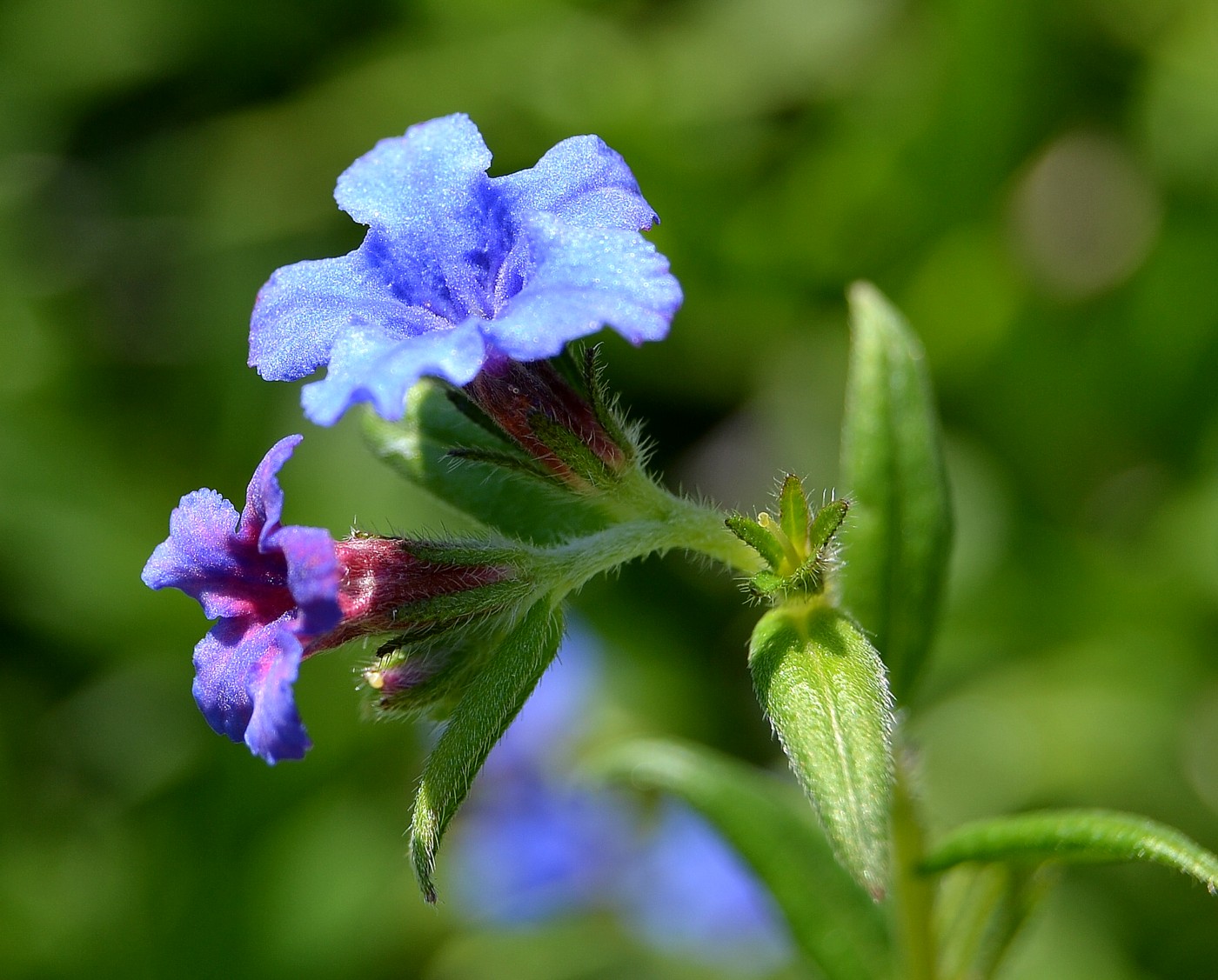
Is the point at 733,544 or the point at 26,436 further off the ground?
the point at 733,544

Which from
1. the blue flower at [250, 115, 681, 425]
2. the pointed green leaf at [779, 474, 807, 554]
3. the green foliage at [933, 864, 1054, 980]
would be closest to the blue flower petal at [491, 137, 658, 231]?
the blue flower at [250, 115, 681, 425]

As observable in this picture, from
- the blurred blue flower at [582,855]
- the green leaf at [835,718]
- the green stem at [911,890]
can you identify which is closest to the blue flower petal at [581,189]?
the green leaf at [835,718]

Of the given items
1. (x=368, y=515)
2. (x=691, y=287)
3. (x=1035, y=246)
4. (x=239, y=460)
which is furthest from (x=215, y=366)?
(x=1035, y=246)

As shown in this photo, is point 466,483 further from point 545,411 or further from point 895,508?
point 895,508

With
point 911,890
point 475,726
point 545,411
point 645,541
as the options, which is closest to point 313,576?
point 475,726

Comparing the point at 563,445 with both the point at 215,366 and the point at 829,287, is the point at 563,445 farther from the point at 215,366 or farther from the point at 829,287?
the point at 215,366

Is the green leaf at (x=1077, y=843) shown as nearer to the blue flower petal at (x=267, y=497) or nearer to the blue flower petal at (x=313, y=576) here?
the blue flower petal at (x=313, y=576)
